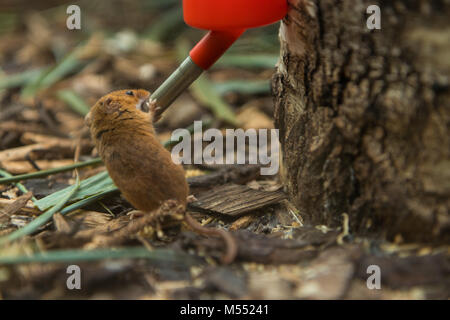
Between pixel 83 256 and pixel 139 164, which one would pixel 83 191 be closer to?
pixel 139 164

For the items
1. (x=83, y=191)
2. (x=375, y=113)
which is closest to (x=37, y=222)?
(x=83, y=191)

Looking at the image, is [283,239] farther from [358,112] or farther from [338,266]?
[358,112]

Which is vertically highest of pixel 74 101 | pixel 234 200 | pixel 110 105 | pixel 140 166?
pixel 110 105

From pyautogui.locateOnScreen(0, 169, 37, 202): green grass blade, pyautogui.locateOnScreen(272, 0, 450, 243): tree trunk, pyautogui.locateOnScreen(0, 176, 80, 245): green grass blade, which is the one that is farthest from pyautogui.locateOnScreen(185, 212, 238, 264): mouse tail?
→ pyautogui.locateOnScreen(0, 169, 37, 202): green grass blade

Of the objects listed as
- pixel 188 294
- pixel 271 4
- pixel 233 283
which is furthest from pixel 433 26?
pixel 188 294

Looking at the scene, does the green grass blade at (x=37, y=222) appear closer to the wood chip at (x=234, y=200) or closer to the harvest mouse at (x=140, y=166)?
the harvest mouse at (x=140, y=166)

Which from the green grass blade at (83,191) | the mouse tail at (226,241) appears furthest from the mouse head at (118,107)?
the mouse tail at (226,241)
